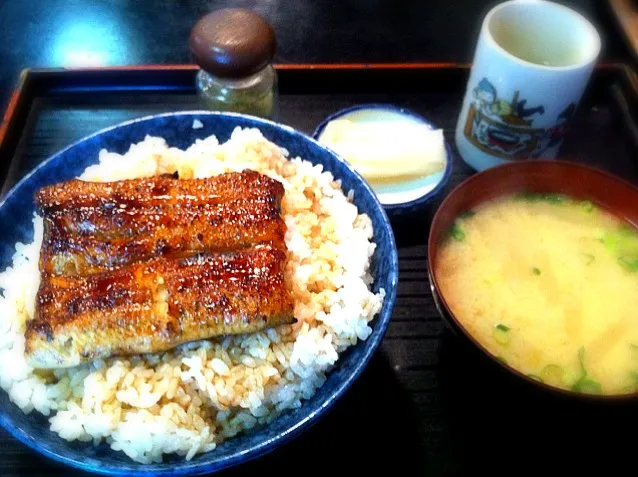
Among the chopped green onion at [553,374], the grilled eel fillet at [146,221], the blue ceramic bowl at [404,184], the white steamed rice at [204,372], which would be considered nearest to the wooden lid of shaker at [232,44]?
the blue ceramic bowl at [404,184]

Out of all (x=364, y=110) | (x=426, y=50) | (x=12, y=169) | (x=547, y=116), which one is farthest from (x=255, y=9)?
(x=547, y=116)

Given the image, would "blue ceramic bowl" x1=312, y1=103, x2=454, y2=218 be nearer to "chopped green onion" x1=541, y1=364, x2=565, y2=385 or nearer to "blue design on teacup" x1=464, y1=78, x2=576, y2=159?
"blue design on teacup" x1=464, y1=78, x2=576, y2=159

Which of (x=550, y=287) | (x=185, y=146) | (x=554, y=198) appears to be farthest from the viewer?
(x=185, y=146)

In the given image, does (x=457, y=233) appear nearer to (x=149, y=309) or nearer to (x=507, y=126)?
(x=507, y=126)

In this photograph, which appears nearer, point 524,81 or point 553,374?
point 553,374

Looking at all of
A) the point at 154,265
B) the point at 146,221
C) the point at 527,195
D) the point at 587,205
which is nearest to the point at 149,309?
the point at 154,265

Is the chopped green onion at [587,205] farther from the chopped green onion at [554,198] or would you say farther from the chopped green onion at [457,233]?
the chopped green onion at [457,233]

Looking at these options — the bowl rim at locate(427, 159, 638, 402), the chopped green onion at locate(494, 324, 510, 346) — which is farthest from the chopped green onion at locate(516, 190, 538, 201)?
the chopped green onion at locate(494, 324, 510, 346)
